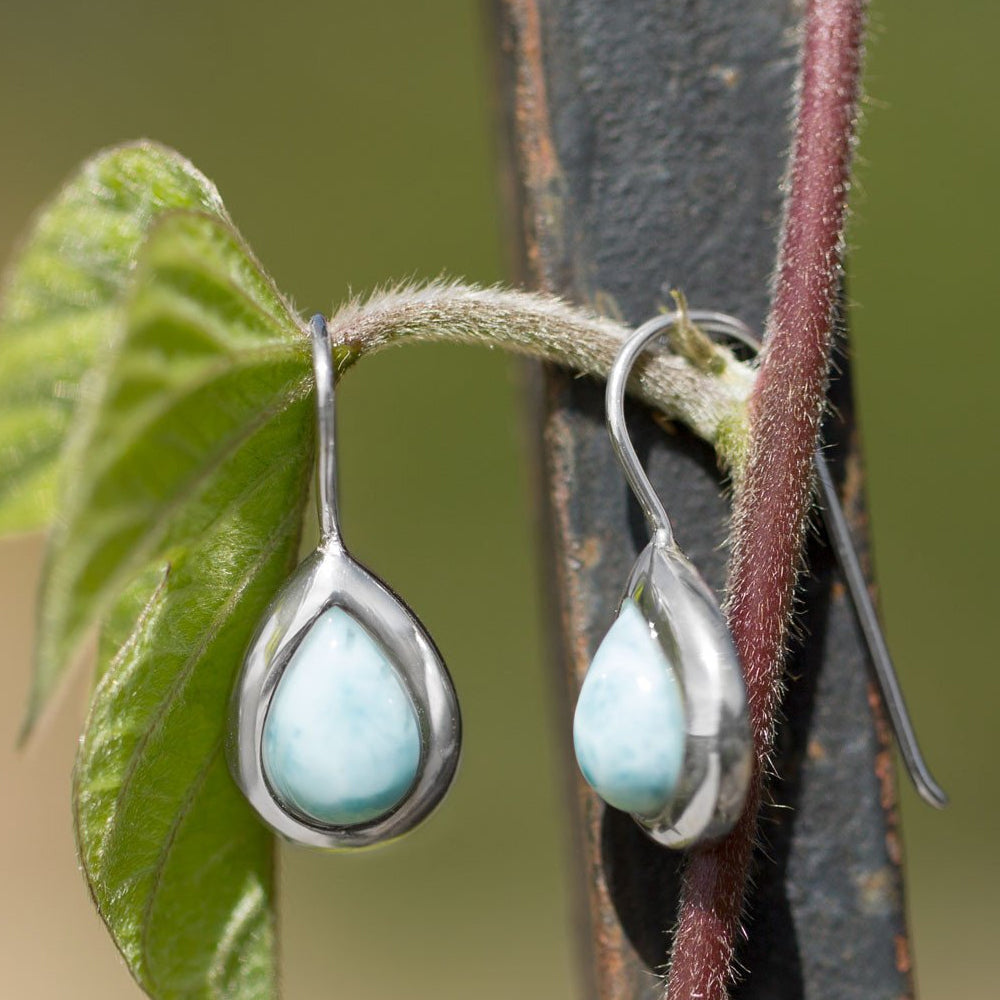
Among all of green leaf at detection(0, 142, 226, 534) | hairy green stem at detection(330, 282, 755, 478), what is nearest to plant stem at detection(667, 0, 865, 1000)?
hairy green stem at detection(330, 282, 755, 478)

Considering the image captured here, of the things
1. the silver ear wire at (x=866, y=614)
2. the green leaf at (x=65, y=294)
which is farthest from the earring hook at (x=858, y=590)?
the green leaf at (x=65, y=294)

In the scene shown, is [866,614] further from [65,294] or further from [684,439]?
[65,294]

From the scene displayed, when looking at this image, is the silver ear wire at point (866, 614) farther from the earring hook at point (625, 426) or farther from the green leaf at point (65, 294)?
the green leaf at point (65, 294)

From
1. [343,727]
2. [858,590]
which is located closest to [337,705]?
[343,727]

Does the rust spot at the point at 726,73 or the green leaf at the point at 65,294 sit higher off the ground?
the rust spot at the point at 726,73

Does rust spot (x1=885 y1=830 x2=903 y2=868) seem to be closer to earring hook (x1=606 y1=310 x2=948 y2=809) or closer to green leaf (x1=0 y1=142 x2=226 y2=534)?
earring hook (x1=606 y1=310 x2=948 y2=809)

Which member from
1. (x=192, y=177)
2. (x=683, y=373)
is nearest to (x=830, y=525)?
(x=683, y=373)
